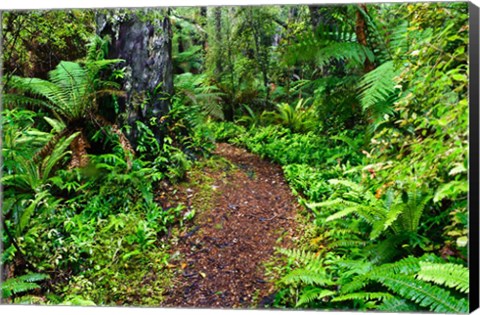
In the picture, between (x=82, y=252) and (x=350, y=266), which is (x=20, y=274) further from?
(x=350, y=266)

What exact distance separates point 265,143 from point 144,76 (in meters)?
0.97

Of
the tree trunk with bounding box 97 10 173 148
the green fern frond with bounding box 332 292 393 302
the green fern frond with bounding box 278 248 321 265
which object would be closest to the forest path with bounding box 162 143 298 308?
the green fern frond with bounding box 278 248 321 265

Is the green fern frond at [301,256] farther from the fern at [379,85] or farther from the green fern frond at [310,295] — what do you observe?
the fern at [379,85]

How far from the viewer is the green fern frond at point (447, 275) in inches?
87.4

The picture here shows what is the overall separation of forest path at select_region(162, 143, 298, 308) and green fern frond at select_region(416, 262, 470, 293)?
2.41 ft

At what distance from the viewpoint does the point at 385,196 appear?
255 cm

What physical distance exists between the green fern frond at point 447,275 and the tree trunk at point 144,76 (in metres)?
1.79

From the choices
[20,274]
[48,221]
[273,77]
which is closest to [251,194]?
[273,77]

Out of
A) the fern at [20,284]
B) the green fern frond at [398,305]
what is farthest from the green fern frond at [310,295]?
the fern at [20,284]

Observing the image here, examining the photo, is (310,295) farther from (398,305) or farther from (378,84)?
(378,84)

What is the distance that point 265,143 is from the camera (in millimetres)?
2926

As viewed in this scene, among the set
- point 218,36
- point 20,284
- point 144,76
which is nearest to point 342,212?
point 218,36

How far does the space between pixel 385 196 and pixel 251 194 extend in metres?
0.77

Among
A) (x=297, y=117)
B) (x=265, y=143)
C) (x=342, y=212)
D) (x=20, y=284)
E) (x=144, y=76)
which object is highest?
(x=144, y=76)
